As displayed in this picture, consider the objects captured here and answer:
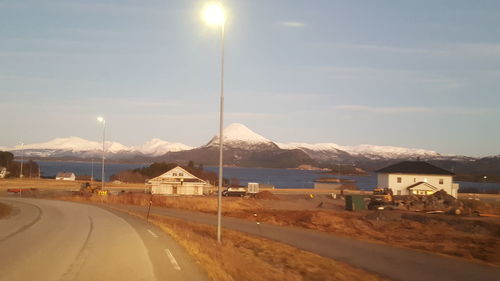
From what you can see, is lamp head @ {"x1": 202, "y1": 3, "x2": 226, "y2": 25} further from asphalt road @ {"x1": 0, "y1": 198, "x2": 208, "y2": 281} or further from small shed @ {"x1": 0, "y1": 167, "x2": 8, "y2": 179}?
small shed @ {"x1": 0, "y1": 167, "x2": 8, "y2": 179}

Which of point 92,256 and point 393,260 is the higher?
point 92,256

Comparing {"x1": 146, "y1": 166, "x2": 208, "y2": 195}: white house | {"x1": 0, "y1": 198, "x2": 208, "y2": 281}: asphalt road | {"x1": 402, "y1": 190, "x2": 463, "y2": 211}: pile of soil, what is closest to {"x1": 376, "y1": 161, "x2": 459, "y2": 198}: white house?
{"x1": 402, "y1": 190, "x2": 463, "y2": 211}: pile of soil

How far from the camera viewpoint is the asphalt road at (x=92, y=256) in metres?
11.1

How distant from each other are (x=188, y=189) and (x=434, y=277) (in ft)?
250

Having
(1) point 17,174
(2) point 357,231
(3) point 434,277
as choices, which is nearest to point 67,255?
(3) point 434,277

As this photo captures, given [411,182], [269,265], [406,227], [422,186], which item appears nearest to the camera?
[269,265]

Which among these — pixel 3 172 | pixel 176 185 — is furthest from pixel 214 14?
pixel 3 172

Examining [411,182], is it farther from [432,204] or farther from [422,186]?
[432,204]

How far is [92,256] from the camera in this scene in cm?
1395

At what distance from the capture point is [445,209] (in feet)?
196

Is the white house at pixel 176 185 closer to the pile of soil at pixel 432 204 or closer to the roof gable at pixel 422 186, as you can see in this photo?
the roof gable at pixel 422 186

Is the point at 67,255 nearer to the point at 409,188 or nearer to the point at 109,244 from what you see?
the point at 109,244

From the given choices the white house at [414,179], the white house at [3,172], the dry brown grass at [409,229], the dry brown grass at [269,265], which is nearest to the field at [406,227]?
the dry brown grass at [409,229]

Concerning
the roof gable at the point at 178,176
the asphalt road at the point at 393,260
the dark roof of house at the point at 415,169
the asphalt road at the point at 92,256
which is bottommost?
the asphalt road at the point at 393,260
